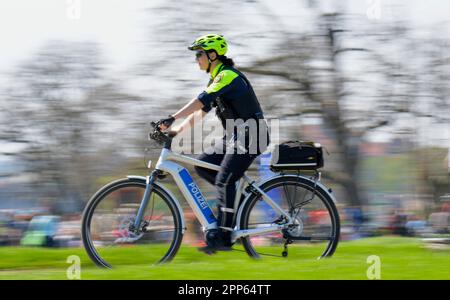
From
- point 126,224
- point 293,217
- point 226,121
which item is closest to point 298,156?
point 293,217

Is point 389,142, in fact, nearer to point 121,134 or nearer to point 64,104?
point 121,134

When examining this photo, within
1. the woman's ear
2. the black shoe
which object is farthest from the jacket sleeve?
the black shoe

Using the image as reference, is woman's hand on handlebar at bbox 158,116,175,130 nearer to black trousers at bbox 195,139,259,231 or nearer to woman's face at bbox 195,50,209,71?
black trousers at bbox 195,139,259,231

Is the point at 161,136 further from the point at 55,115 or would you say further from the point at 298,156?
the point at 55,115

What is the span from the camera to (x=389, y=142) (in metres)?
16.8

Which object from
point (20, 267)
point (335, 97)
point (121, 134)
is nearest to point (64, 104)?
point (121, 134)

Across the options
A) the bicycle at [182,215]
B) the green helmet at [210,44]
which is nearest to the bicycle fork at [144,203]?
the bicycle at [182,215]

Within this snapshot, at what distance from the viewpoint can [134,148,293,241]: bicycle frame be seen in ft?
21.6

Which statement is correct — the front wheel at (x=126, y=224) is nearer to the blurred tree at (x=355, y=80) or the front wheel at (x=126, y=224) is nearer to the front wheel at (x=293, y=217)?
the front wheel at (x=293, y=217)

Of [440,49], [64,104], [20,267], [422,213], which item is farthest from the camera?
[64,104]

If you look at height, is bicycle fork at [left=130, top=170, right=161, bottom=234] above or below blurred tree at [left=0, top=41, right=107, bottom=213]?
below

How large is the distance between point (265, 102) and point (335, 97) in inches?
58.9

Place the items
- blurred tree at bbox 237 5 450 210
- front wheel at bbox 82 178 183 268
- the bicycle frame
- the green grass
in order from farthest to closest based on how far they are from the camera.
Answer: blurred tree at bbox 237 5 450 210
the bicycle frame
front wheel at bbox 82 178 183 268
the green grass

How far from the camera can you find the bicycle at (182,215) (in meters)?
6.54
